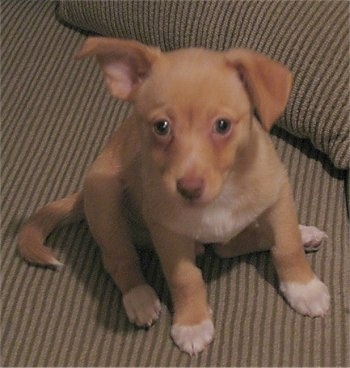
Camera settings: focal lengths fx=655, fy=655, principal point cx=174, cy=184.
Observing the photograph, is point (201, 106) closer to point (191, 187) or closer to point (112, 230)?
point (191, 187)

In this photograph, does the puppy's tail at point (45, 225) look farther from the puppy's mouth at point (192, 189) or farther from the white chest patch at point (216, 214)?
the puppy's mouth at point (192, 189)

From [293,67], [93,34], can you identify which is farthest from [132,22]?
[293,67]

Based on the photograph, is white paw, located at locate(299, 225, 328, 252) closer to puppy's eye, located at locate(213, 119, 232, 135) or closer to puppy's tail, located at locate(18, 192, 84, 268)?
puppy's eye, located at locate(213, 119, 232, 135)

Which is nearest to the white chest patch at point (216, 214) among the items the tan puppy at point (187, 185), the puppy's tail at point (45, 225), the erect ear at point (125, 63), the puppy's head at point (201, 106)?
the tan puppy at point (187, 185)

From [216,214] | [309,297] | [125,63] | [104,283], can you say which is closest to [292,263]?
[309,297]

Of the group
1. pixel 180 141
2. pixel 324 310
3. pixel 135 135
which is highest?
pixel 180 141

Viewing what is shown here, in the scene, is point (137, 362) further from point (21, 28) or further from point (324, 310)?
point (21, 28)
